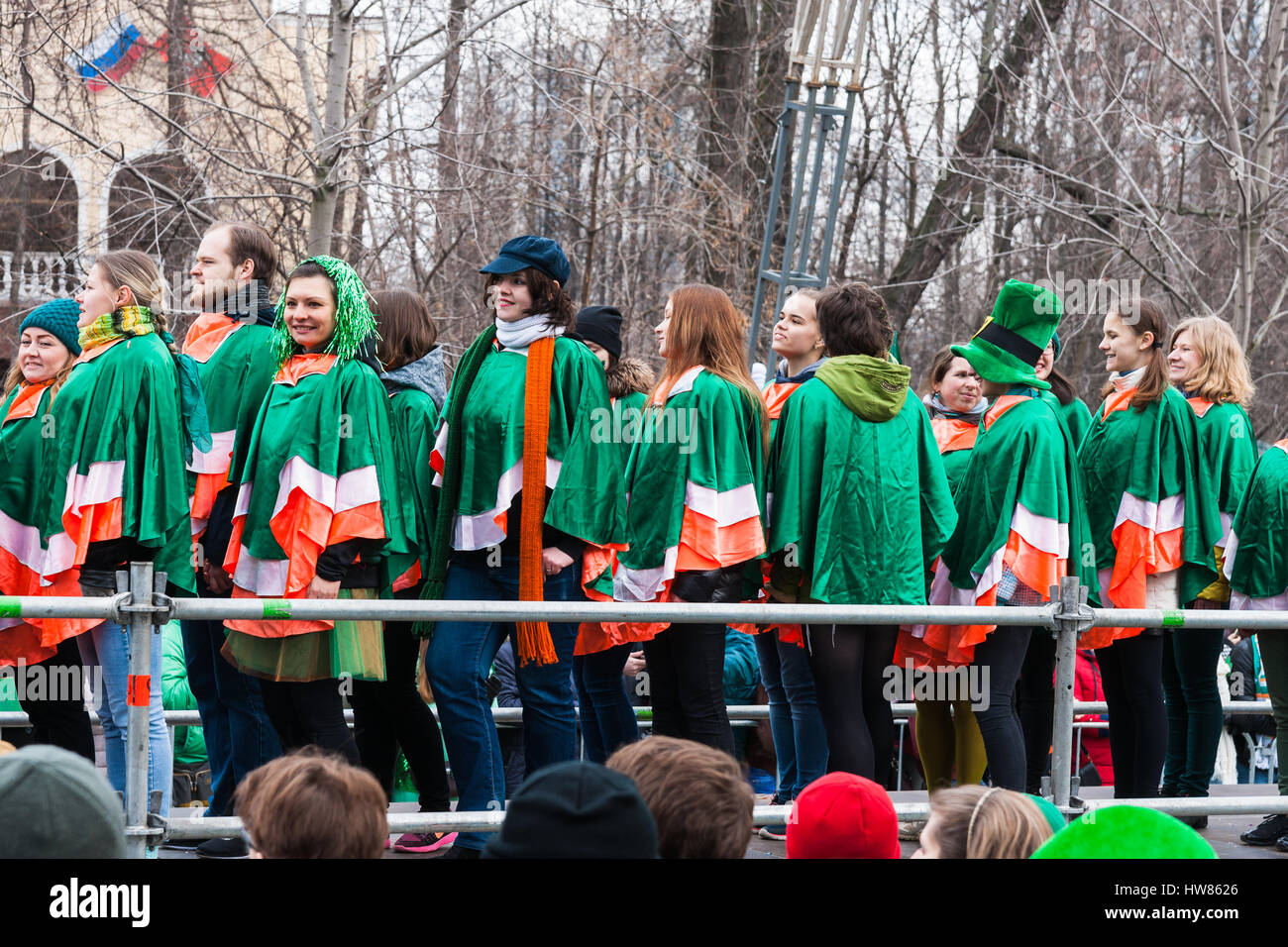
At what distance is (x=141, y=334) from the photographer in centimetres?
484

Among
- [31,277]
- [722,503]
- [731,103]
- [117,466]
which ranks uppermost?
[731,103]

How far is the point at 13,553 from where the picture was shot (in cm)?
490

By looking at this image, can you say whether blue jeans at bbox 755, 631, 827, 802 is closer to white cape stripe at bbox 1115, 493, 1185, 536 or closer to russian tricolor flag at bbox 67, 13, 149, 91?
white cape stripe at bbox 1115, 493, 1185, 536

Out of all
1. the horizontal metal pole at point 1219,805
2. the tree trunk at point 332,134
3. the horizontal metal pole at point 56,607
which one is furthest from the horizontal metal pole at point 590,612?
the tree trunk at point 332,134

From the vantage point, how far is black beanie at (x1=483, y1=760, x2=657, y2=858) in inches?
89.5

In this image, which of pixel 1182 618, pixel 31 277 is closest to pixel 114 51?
pixel 31 277

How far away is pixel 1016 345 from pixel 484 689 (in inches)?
88.8

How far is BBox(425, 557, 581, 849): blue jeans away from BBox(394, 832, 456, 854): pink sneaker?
8.3 inches

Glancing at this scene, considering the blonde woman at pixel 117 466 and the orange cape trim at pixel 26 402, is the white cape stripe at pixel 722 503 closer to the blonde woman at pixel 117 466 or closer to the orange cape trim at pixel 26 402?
the blonde woman at pixel 117 466

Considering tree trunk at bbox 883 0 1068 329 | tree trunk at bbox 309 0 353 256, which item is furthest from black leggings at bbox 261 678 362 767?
tree trunk at bbox 883 0 1068 329

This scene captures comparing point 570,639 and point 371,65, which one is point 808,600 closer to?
point 570,639

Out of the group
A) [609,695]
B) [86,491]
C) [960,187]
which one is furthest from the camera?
[960,187]

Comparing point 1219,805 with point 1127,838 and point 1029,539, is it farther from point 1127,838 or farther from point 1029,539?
point 1127,838
